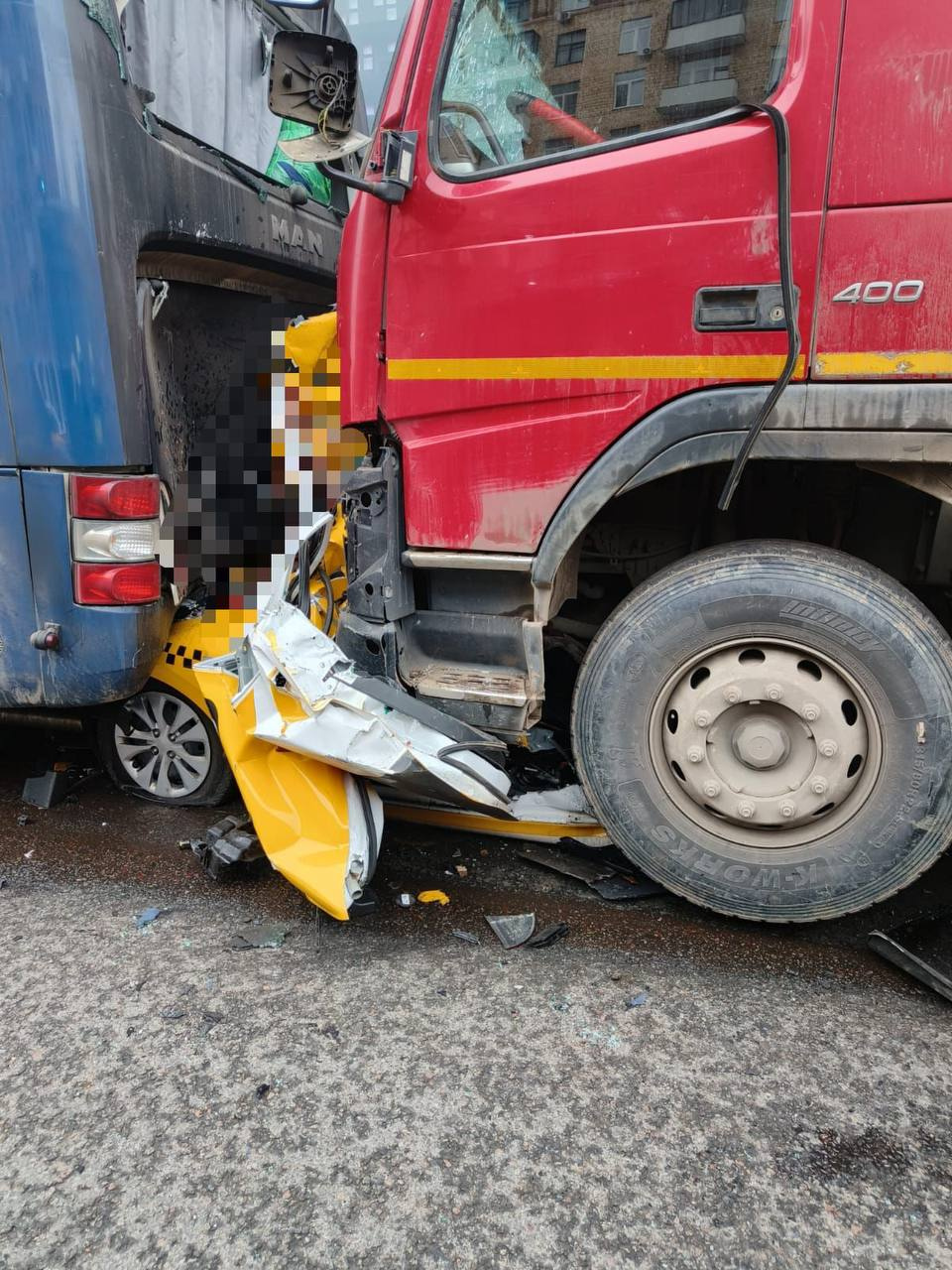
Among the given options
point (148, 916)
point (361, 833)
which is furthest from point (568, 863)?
point (148, 916)

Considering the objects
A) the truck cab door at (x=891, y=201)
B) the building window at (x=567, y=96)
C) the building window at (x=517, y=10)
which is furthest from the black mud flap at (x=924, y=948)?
the building window at (x=517, y=10)

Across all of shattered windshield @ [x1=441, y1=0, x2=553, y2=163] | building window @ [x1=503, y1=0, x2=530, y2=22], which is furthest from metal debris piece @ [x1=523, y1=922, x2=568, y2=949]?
building window @ [x1=503, y1=0, x2=530, y2=22]

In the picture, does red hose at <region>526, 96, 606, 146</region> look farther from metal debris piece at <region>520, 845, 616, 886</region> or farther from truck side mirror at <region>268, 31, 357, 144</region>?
metal debris piece at <region>520, 845, 616, 886</region>

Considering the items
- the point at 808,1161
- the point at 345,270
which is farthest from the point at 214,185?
the point at 808,1161

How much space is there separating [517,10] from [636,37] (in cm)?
38

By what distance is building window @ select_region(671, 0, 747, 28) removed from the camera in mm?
2121

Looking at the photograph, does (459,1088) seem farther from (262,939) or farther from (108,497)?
(108,497)

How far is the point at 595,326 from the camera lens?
2.23 meters

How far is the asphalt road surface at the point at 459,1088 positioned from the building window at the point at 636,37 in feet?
8.20

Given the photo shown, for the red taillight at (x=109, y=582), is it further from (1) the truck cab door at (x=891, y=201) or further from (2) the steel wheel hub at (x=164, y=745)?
(1) the truck cab door at (x=891, y=201)

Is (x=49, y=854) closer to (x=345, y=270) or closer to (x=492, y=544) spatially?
(x=492, y=544)

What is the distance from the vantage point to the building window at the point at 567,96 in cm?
228

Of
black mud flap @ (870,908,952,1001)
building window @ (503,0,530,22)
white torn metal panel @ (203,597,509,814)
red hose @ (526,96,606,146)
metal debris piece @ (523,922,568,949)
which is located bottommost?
metal debris piece @ (523,922,568,949)

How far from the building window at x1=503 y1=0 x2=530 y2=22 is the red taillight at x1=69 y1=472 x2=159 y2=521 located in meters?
1.80
